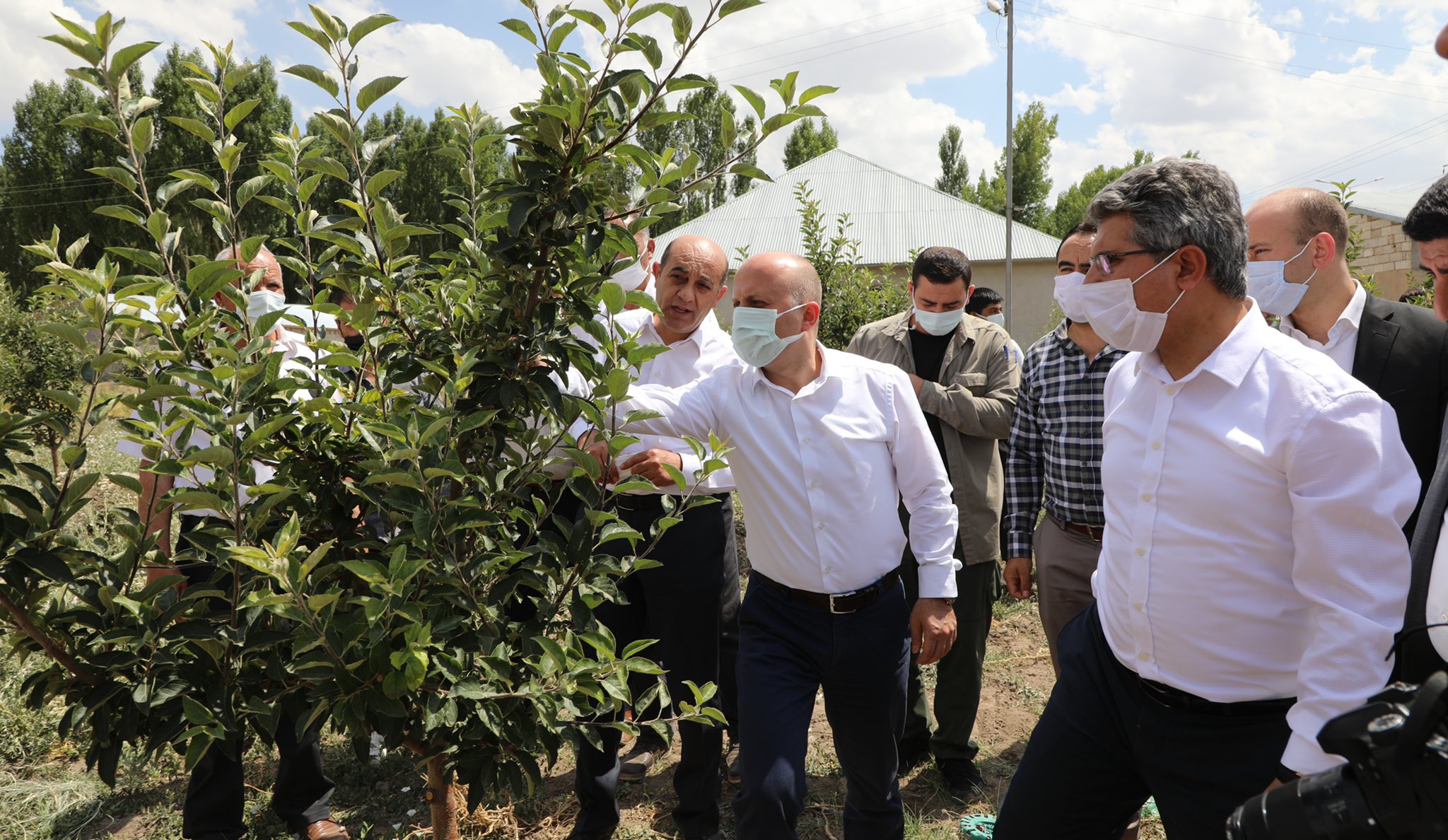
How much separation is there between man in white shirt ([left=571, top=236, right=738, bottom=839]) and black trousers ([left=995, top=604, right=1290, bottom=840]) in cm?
153

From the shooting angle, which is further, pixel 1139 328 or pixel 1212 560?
pixel 1139 328

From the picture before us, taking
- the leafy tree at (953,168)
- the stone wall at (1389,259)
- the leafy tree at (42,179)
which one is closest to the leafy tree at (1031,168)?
the leafy tree at (953,168)

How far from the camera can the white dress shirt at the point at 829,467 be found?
10.0 ft

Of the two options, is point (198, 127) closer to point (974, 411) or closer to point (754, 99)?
point (754, 99)

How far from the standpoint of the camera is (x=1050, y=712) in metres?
2.45

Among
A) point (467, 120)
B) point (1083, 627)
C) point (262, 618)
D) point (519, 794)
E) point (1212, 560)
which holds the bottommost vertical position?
point (519, 794)

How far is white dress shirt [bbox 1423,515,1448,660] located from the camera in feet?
5.57

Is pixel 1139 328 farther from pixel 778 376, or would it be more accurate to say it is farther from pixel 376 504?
pixel 376 504

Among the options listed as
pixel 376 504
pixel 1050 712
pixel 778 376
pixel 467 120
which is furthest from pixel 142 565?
pixel 1050 712

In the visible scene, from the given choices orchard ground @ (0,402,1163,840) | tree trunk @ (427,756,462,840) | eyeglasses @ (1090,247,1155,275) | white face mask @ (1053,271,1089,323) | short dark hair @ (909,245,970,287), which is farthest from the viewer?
short dark hair @ (909,245,970,287)

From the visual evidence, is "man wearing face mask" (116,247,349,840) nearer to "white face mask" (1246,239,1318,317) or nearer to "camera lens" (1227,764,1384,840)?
"camera lens" (1227,764,1384,840)

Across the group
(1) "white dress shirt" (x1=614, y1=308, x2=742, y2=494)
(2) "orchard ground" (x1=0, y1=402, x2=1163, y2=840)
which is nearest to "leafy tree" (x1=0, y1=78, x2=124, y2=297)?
(2) "orchard ground" (x1=0, y1=402, x2=1163, y2=840)

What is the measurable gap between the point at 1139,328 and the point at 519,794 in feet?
6.12

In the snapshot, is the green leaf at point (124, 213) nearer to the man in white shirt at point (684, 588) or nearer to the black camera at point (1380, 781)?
the man in white shirt at point (684, 588)
